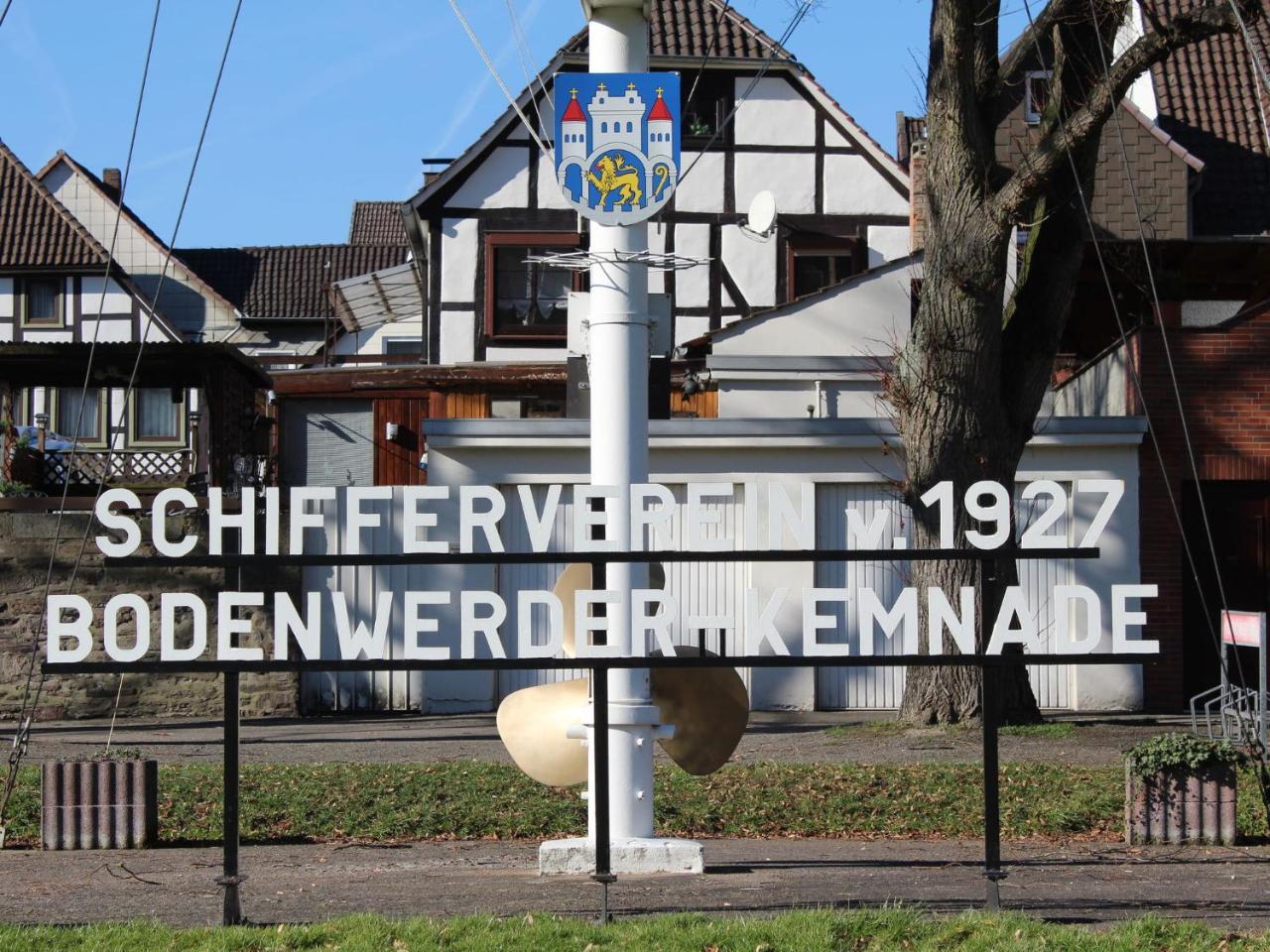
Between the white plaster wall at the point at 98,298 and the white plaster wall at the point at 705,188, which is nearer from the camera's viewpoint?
the white plaster wall at the point at 705,188

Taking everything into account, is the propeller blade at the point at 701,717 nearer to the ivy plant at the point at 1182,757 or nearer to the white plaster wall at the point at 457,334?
the ivy plant at the point at 1182,757

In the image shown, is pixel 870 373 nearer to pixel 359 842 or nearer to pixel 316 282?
pixel 359 842

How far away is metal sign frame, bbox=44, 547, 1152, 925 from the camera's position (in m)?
7.73

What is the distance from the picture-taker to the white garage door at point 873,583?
18.4 meters

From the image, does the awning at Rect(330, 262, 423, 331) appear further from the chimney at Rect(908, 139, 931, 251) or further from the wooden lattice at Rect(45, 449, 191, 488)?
the chimney at Rect(908, 139, 931, 251)

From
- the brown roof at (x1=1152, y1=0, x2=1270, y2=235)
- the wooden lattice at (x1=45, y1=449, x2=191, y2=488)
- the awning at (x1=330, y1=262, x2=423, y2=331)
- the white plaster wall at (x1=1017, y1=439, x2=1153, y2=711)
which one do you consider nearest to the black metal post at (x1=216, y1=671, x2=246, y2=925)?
the white plaster wall at (x1=1017, y1=439, x2=1153, y2=711)

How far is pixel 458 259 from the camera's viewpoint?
1115 inches

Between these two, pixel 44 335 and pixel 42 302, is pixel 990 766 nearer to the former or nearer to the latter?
pixel 44 335

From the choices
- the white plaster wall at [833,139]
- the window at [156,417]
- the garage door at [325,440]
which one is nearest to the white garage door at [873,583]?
the white plaster wall at [833,139]

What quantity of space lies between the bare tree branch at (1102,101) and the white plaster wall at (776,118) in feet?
49.0

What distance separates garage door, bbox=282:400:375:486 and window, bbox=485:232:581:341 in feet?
11.9

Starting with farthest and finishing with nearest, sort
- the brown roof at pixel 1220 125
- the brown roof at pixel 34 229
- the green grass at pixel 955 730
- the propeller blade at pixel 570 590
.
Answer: the brown roof at pixel 34 229
the brown roof at pixel 1220 125
the green grass at pixel 955 730
the propeller blade at pixel 570 590

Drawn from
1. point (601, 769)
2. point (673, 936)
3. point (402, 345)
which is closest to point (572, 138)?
point (601, 769)

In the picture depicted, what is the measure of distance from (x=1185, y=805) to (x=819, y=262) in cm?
1913
